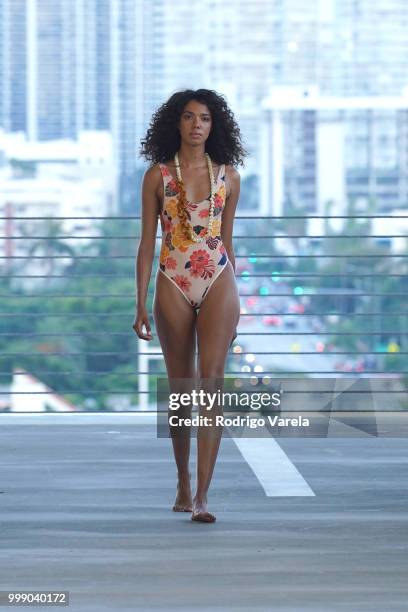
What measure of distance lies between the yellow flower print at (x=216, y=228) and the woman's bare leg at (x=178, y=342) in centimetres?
15

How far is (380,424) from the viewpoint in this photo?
480 cm

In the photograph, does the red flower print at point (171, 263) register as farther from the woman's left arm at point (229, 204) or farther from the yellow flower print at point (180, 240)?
the woman's left arm at point (229, 204)

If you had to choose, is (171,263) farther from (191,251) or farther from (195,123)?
(195,123)

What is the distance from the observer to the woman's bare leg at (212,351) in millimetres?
2979

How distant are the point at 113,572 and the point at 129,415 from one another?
2576mm

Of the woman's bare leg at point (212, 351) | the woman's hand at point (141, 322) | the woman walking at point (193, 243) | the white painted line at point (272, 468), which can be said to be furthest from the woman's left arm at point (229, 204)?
the white painted line at point (272, 468)

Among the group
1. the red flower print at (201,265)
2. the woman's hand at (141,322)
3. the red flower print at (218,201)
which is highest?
the red flower print at (218,201)

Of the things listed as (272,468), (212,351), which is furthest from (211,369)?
(272,468)

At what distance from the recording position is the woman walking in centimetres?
302

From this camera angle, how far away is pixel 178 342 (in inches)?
120

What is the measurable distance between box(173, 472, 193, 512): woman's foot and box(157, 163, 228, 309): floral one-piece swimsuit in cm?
43

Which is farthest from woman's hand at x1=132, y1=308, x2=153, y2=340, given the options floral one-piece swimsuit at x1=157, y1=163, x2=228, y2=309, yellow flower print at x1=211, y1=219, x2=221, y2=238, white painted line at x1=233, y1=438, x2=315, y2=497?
white painted line at x1=233, y1=438, x2=315, y2=497

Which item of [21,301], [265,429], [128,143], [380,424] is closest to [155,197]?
[265,429]

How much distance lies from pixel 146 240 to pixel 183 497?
62 cm
